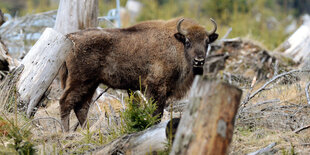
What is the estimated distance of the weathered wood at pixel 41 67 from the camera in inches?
238

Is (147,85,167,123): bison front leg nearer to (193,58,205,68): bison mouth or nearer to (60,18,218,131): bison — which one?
(60,18,218,131): bison

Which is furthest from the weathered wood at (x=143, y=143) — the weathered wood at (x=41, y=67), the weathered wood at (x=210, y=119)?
the weathered wood at (x=41, y=67)

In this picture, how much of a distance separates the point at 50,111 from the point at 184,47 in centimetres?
299

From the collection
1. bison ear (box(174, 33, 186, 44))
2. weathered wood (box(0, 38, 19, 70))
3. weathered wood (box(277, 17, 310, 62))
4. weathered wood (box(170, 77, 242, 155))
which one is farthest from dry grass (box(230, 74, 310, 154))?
weathered wood (box(0, 38, 19, 70))

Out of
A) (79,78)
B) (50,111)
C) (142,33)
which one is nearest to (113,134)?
(79,78)

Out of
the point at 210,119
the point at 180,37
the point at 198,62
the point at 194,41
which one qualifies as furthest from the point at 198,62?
the point at 210,119

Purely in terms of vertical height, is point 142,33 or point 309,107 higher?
point 142,33

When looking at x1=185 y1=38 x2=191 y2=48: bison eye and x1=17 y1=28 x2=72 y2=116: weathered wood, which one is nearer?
x1=17 y1=28 x2=72 y2=116: weathered wood

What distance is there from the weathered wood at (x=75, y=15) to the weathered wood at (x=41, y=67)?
174cm

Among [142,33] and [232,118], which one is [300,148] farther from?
[142,33]

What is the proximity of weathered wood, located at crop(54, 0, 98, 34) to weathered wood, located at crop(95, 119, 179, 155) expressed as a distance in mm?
4367

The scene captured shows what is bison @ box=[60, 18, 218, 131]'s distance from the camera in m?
6.67

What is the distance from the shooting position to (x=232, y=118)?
10.5ft

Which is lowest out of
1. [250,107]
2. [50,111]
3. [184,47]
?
[50,111]
